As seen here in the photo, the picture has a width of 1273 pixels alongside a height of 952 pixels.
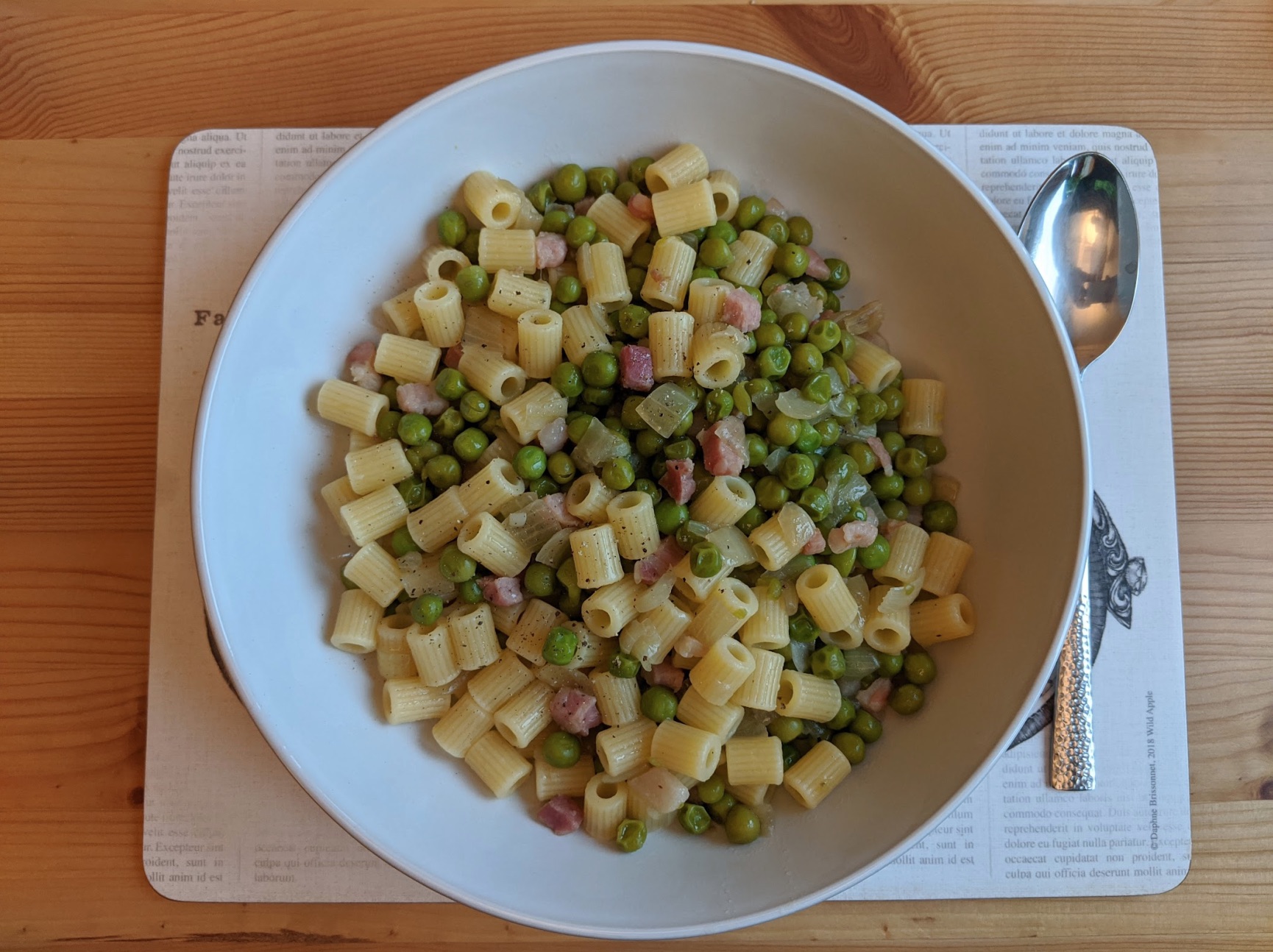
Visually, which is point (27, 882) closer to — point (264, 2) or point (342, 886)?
point (342, 886)

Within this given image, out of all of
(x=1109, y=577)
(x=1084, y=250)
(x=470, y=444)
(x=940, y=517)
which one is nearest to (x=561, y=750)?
(x=470, y=444)

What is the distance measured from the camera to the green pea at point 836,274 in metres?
2.12

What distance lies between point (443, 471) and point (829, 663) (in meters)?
0.96

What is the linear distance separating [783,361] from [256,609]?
126 cm

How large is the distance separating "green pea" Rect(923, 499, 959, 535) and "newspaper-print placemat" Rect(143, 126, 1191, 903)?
15.5 inches

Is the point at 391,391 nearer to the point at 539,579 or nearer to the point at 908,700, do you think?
the point at 539,579

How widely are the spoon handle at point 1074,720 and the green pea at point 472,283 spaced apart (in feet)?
5.17

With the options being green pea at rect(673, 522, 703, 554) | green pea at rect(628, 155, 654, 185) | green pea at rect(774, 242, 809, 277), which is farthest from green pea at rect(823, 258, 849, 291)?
green pea at rect(673, 522, 703, 554)

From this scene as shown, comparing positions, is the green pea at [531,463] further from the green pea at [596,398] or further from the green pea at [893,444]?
the green pea at [893,444]

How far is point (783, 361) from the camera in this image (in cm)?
198

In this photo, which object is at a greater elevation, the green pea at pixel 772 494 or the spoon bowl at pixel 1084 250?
the spoon bowl at pixel 1084 250

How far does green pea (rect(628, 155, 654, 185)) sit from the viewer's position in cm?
209

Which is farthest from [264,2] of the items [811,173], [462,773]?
[462,773]

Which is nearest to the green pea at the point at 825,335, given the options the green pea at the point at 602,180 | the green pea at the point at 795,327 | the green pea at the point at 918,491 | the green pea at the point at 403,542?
the green pea at the point at 795,327
